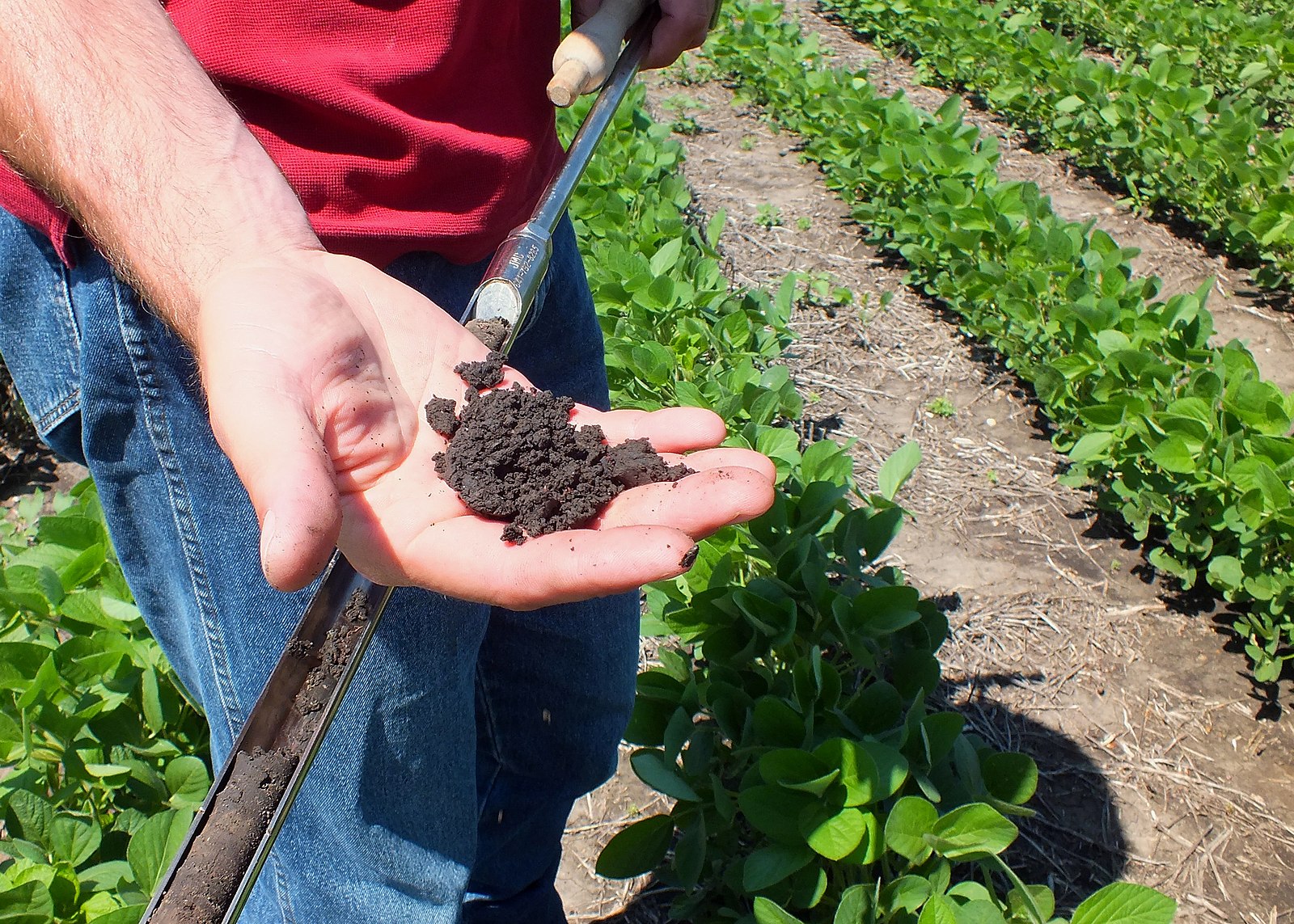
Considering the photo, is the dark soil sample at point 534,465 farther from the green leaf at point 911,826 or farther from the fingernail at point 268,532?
the green leaf at point 911,826

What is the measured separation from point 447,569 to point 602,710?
823mm

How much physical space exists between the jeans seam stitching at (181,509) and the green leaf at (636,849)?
0.87m

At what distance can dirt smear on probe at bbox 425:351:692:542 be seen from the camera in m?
1.28

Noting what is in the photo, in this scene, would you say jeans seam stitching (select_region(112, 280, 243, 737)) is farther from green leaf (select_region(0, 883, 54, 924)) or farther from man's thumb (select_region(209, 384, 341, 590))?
green leaf (select_region(0, 883, 54, 924))

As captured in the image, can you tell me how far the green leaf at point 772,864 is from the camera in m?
1.74

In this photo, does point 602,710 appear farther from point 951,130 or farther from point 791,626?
point 951,130

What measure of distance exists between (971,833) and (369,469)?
119cm

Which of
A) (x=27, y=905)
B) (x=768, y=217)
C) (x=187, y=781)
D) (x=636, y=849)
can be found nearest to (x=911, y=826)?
(x=636, y=849)

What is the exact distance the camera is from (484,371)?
1.38 meters

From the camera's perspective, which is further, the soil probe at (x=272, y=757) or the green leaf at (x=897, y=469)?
the green leaf at (x=897, y=469)

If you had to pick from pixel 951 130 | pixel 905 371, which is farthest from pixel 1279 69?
pixel 905 371

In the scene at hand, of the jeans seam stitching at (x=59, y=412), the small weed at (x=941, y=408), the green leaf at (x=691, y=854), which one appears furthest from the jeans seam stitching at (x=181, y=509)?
the small weed at (x=941, y=408)

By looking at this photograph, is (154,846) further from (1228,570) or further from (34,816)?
(1228,570)

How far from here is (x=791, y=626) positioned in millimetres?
2092
